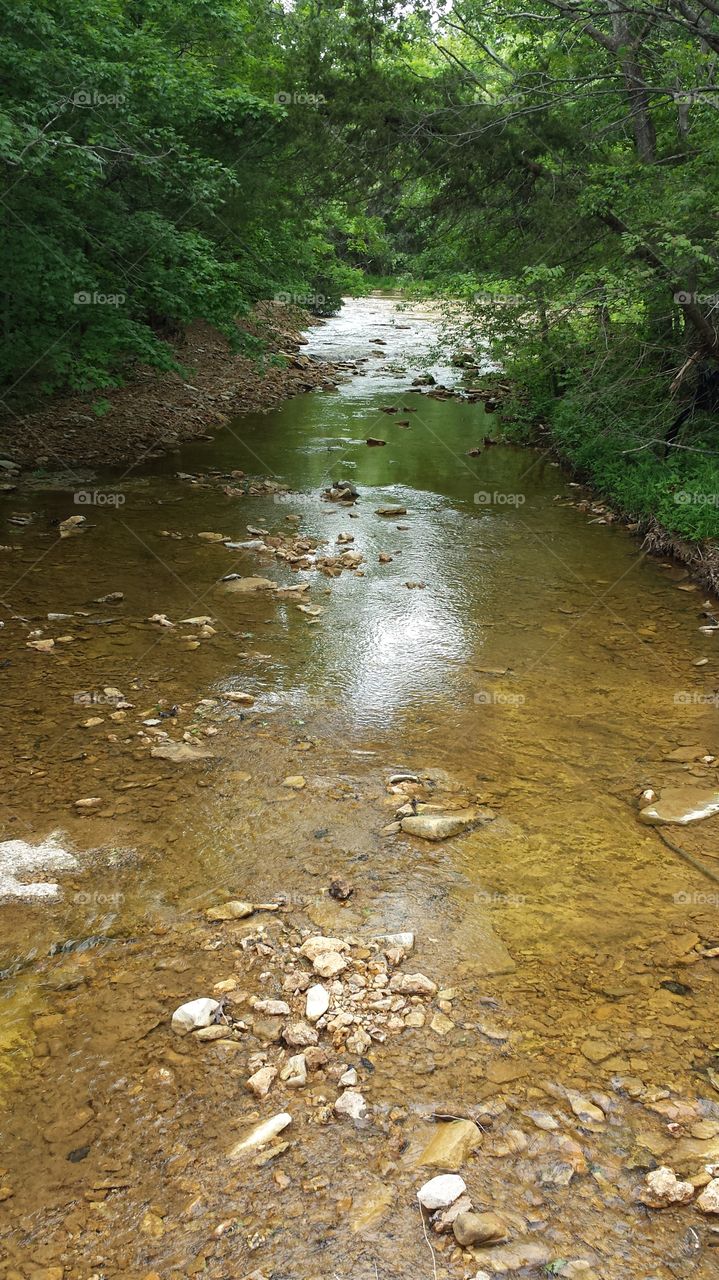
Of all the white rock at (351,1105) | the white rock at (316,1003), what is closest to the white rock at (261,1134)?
the white rock at (351,1105)

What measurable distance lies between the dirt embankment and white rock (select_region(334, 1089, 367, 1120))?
8.68 metres

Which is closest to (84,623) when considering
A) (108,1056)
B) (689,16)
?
(108,1056)

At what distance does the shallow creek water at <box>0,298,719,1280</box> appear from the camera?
2.46 m

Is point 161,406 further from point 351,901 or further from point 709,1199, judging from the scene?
point 709,1199

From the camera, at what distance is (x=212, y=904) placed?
12.4 ft

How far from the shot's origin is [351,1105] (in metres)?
2.79

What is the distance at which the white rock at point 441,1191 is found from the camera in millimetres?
2441

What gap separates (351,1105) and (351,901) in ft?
3.58

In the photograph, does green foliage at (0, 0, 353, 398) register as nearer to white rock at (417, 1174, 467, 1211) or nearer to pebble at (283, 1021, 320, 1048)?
pebble at (283, 1021, 320, 1048)

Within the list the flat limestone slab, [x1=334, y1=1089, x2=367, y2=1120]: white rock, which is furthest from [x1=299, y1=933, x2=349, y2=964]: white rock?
the flat limestone slab

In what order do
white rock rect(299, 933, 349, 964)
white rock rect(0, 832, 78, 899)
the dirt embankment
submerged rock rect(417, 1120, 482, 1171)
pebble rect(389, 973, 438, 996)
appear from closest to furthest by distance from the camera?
1. submerged rock rect(417, 1120, 482, 1171)
2. pebble rect(389, 973, 438, 996)
3. white rock rect(299, 933, 349, 964)
4. white rock rect(0, 832, 78, 899)
5. the dirt embankment

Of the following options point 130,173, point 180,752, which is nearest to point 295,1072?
point 180,752

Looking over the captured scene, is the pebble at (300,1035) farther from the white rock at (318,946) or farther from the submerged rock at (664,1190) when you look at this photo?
the submerged rock at (664,1190)

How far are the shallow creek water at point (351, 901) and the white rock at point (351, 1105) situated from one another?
5 centimetres
